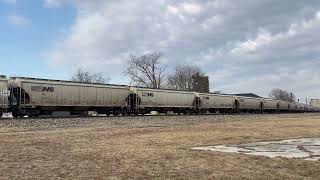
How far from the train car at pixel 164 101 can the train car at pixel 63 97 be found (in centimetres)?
196

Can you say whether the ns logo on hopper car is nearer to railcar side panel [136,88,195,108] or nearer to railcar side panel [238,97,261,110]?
railcar side panel [136,88,195,108]

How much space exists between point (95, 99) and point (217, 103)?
26.2m

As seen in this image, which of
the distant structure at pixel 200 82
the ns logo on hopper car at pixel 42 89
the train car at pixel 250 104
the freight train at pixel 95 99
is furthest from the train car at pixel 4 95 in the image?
the distant structure at pixel 200 82

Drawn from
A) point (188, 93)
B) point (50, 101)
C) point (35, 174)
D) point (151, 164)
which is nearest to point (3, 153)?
point (35, 174)

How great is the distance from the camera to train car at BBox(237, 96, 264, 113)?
248 feet

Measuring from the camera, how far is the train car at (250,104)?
2972 inches

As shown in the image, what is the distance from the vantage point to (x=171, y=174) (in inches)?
422

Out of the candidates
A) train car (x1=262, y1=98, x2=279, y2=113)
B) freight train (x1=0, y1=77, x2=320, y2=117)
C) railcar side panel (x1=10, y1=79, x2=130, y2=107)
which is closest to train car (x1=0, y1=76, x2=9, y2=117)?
freight train (x1=0, y1=77, x2=320, y2=117)

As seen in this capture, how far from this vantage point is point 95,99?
47562 millimetres

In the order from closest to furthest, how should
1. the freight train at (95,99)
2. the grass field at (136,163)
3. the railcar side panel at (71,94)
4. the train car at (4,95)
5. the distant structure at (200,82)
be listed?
1. the grass field at (136,163)
2. the train car at (4,95)
3. the freight train at (95,99)
4. the railcar side panel at (71,94)
5. the distant structure at (200,82)

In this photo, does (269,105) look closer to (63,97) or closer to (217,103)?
(217,103)

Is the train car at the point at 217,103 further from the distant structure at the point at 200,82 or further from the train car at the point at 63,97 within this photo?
the distant structure at the point at 200,82

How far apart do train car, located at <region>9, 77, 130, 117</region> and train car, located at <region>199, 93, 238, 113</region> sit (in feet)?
53.8

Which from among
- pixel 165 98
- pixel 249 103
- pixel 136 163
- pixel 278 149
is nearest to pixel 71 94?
pixel 165 98
